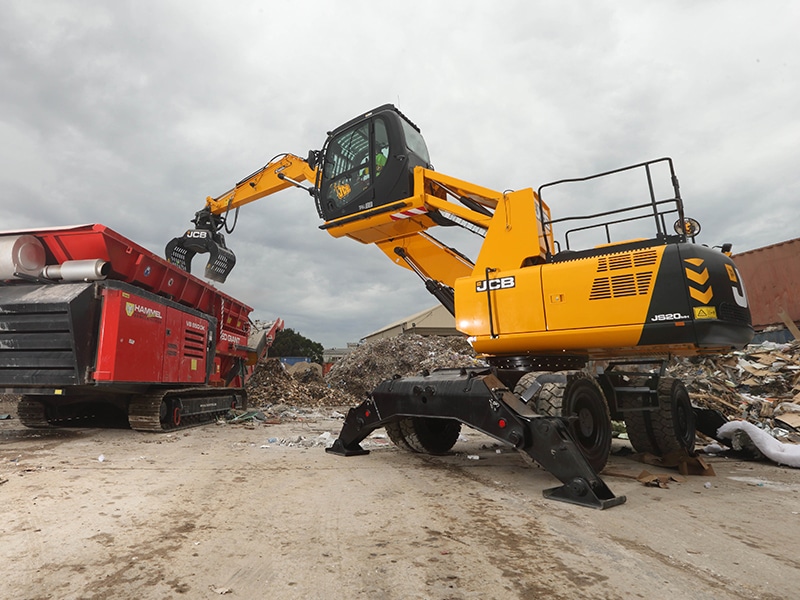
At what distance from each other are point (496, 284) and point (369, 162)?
214 centimetres

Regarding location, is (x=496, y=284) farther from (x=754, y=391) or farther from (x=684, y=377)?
(x=684, y=377)

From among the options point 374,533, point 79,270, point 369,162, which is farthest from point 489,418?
point 79,270

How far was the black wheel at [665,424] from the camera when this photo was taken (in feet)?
16.3

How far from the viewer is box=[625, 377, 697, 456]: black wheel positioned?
4965 millimetres

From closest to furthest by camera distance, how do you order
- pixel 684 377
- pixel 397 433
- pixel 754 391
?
pixel 397 433 → pixel 754 391 → pixel 684 377

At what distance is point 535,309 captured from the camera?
13.8 feet

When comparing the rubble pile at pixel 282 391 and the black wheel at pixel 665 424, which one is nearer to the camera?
the black wheel at pixel 665 424

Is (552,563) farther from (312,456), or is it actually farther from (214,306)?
(214,306)

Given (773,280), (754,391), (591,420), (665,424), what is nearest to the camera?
(591,420)

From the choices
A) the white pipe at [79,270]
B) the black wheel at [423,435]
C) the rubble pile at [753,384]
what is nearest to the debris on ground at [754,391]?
the rubble pile at [753,384]

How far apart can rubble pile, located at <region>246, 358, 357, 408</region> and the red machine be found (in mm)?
4580

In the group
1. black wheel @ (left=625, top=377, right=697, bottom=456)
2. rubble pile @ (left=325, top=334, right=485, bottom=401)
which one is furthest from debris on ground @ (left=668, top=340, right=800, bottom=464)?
rubble pile @ (left=325, top=334, right=485, bottom=401)

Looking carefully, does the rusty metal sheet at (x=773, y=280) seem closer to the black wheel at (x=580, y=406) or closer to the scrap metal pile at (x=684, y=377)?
the scrap metal pile at (x=684, y=377)

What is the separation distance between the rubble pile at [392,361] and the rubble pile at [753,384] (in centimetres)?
660
